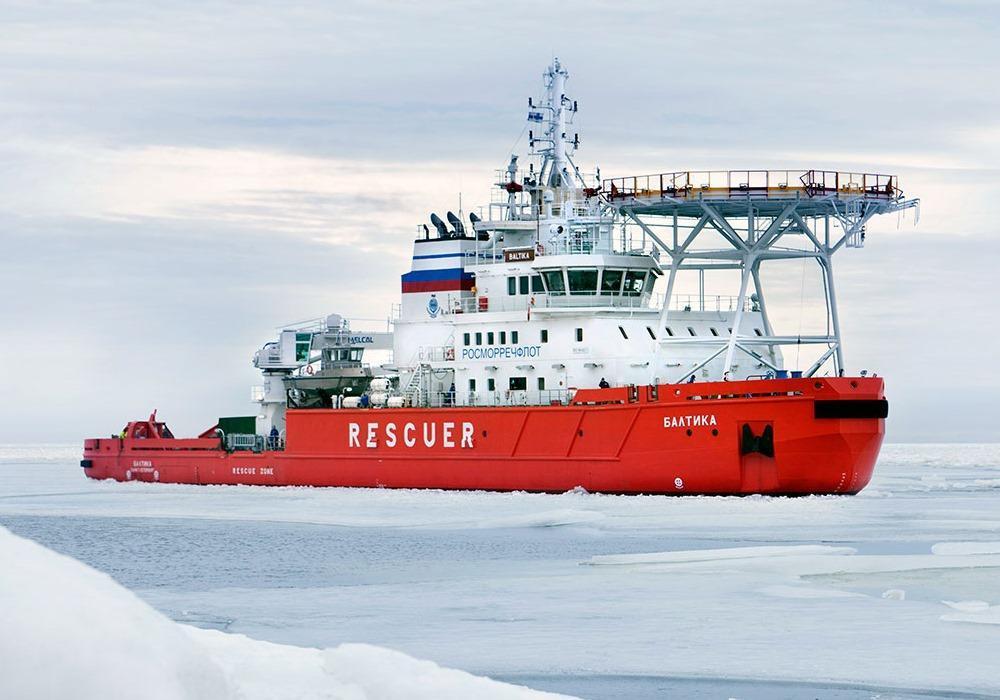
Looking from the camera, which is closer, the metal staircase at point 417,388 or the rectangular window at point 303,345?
the metal staircase at point 417,388

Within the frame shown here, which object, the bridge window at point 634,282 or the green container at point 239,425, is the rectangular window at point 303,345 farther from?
the bridge window at point 634,282

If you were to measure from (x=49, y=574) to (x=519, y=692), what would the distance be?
374 cm

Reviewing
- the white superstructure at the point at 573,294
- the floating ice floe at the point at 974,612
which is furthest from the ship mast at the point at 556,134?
the floating ice floe at the point at 974,612

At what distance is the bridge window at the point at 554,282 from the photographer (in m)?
36.7

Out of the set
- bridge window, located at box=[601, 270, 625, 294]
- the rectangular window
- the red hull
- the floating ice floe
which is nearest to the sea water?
the floating ice floe

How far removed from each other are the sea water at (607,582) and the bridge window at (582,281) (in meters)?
5.52

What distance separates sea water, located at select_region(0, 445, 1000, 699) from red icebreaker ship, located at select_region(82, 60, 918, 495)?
1029 mm

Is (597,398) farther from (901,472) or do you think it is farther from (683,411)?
(901,472)

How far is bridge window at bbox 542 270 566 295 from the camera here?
36688mm

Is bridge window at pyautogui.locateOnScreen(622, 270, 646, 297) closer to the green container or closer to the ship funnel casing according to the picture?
the ship funnel casing

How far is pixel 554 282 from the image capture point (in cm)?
3684

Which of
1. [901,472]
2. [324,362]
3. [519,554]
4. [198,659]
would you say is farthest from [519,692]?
[901,472]

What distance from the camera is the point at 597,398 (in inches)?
1319

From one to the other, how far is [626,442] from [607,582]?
13.8 m
